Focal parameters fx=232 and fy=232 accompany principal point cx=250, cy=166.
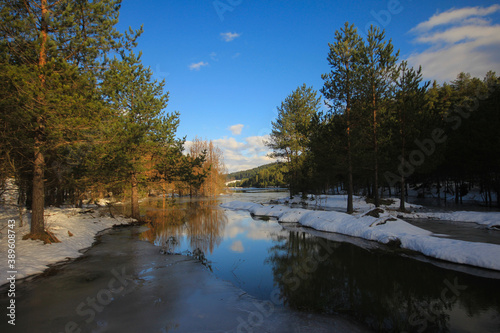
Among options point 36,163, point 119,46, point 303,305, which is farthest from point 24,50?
point 303,305

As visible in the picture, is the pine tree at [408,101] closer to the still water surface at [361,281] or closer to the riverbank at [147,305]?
the still water surface at [361,281]

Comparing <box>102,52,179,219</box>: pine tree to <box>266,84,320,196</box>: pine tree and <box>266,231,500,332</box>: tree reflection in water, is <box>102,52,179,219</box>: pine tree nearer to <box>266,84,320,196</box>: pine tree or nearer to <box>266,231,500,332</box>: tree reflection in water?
<box>266,231,500,332</box>: tree reflection in water

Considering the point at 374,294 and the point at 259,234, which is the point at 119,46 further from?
the point at 374,294

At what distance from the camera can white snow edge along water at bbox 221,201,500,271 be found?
28.0 feet

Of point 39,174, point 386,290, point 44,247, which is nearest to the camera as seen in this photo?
point 386,290

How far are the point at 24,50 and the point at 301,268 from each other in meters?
12.9

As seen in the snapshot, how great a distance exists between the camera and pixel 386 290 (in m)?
6.46

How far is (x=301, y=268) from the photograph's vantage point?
27.2 feet

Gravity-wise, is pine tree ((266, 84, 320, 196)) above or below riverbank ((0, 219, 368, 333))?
above

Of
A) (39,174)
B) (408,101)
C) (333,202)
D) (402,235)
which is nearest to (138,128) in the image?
(39,174)

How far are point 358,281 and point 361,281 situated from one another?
0.09 metres

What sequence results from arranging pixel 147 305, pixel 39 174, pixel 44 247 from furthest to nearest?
1. pixel 39 174
2. pixel 44 247
3. pixel 147 305

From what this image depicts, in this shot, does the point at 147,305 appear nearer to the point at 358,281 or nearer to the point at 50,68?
the point at 358,281

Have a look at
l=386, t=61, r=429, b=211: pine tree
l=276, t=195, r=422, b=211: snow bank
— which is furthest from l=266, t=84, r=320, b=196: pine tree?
l=386, t=61, r=429, b=211: pine tree
